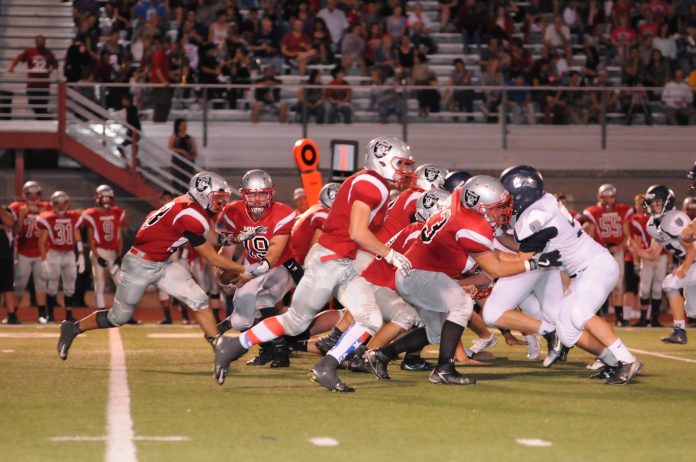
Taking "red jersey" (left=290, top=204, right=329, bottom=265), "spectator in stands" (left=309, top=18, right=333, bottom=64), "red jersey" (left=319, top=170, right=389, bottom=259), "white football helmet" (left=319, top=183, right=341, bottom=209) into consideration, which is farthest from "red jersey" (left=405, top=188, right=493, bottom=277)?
"spectator in stands" (left=309, top=18, right=333, bottom=64)

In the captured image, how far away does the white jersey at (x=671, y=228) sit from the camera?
12.5 metres

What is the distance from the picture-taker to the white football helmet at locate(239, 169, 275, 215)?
33.0 ft

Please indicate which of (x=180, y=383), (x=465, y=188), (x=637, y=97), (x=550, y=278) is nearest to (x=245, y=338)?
(x=180, y=383)

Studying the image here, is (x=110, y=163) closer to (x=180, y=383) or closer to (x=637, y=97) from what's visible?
(x=637, y=97)

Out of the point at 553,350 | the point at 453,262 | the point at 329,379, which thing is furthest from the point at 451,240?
the point at 553,350

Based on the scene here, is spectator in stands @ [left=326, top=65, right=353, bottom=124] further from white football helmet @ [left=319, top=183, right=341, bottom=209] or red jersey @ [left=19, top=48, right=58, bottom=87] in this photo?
white football helmet @ [left=319, top=183, right=341, bottom=209]

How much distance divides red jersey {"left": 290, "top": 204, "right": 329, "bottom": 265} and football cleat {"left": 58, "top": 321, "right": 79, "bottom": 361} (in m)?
1.93

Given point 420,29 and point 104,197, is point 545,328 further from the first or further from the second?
point 420,29

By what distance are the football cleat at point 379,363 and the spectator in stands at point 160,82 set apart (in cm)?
977

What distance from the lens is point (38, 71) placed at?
59.6 feet

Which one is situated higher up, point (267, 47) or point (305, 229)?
point (267, 47)

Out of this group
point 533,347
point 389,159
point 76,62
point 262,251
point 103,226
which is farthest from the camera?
point 76,62

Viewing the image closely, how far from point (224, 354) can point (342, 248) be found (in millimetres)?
1076

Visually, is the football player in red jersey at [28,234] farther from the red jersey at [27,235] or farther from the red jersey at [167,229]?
the red jersey at [167,229]
